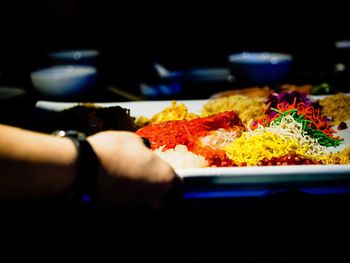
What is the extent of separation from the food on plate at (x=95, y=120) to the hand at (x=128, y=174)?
2.28 feet

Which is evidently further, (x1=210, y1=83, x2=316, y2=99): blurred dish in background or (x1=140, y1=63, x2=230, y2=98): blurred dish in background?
(x1=140, y1=63, x2=230, y2=98): blurred dish in background

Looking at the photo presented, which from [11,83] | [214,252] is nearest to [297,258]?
[214,252]

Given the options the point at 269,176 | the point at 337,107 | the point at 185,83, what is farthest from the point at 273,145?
the point at 185,83

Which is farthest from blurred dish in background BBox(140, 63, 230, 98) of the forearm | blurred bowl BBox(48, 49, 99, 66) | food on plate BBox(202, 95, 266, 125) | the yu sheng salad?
the forearm

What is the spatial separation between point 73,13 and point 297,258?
699 cm

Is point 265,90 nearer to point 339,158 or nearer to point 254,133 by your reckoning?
point 254,133

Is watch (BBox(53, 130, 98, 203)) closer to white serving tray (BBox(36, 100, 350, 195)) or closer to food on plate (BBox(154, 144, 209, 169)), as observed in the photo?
white serving tray (BBox(36, 100, 350, 195))

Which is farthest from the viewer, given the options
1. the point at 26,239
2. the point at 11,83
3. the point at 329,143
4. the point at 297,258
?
the point at 11,83

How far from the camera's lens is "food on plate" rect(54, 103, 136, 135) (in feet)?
6.63

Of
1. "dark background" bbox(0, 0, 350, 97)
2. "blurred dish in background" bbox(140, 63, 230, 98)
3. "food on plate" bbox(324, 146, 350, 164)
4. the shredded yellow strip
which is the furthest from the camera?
"dark background" bbox(0, 0, 350, 97)

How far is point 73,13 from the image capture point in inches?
277

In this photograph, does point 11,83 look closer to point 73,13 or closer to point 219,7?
point 73,13

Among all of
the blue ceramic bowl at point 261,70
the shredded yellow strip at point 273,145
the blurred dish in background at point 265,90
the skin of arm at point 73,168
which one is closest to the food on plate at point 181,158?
the shredded yellow strip at point 273,145

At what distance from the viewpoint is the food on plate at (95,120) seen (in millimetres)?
2021
